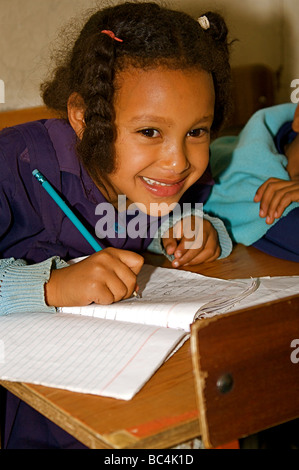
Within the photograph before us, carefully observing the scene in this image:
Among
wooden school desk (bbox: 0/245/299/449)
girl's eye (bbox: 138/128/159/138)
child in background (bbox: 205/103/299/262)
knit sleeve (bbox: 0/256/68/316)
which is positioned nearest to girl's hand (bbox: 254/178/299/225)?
child in background (bbox: 205/103/299/262)

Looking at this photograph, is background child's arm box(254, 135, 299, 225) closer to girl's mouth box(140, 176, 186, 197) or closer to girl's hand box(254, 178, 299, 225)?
girl's hand box(254, 178, 299, 225)

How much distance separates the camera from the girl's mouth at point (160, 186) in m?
1.10

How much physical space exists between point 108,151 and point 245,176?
0.40 m

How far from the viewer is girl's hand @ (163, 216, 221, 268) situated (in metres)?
1.15

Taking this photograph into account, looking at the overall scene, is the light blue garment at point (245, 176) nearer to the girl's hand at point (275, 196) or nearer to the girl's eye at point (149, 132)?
the girl's hand at point (275, 196)

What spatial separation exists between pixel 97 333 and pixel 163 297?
177 millimetres

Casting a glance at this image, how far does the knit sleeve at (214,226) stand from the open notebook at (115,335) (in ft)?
0.80

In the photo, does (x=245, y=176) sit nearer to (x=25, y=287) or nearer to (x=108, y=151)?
(x=108, y=151)

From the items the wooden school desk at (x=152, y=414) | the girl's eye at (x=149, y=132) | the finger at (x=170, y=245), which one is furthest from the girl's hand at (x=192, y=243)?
the wooden school desk at (x=152, y=414)

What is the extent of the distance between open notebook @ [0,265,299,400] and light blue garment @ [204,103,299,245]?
300mm

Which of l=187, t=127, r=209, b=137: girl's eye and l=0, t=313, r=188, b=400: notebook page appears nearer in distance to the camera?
l=0, t=313, r=188, b=400: notebook page

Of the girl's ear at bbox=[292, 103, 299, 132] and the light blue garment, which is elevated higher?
the girl's ear at bbox=[292, 103, 299, 132]
